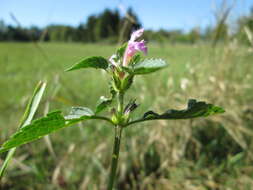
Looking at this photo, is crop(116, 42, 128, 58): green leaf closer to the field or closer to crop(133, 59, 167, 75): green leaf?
crop(133, 59, 167, 75): green leaf

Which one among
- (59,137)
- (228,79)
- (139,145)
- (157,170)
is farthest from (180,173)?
(228,79)

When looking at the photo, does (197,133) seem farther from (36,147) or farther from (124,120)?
(124,120)

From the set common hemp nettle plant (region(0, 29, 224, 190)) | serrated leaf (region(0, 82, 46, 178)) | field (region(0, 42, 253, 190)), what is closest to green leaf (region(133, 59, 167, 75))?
common hemp nettle plant (region(0, 29, 224, 190))

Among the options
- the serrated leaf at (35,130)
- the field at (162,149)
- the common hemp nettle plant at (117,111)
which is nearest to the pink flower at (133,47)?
the common hemp nettle plant at (117,111)

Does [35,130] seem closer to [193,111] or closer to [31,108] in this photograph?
[31,108]

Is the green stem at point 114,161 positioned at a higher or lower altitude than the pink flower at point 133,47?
lower

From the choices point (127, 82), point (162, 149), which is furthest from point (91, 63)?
point (162, 149)

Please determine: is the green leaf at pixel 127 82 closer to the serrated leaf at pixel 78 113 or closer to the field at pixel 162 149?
the serrated leaf at pixel 78 113
